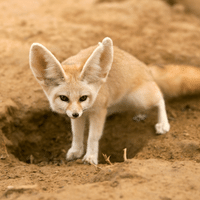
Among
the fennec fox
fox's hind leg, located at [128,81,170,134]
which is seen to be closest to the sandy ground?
fox's hind leg, located at [128,81,170,134]

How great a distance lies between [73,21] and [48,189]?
4.56m

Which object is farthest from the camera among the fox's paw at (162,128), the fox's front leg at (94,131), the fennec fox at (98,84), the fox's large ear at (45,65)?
the fox's paw at (162,128)

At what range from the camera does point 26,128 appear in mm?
3879

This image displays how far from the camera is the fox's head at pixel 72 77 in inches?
103

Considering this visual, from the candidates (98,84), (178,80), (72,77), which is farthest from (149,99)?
(72,77)

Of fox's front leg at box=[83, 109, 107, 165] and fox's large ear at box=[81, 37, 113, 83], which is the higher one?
fox's large ear at box=[81, 37, 113, 83]

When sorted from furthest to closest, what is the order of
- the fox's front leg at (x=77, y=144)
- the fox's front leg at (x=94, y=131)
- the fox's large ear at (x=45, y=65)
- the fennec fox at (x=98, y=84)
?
the fox's front leg at (x=77, y=144)
the fox's front leg at (x=94, y=131)
the fennec fox at (x=98, y=84)
the fox's large ear at (x=45, y=65)

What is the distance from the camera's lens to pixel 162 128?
3.64m

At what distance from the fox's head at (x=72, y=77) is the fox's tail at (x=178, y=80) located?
5.40ft

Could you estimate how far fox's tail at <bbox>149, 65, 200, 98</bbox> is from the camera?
419cm

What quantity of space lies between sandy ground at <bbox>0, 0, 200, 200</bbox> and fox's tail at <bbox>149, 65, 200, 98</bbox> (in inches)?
7.6

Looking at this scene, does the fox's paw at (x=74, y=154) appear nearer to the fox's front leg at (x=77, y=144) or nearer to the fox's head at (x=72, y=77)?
the fox's front leg at (x=77, y=144)

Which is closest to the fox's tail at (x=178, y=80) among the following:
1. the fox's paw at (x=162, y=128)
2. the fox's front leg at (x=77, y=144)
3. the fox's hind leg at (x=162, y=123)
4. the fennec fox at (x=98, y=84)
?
the fennec fox at (x=98, y=84)

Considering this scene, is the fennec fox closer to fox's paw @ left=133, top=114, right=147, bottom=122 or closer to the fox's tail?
the fox's tail
